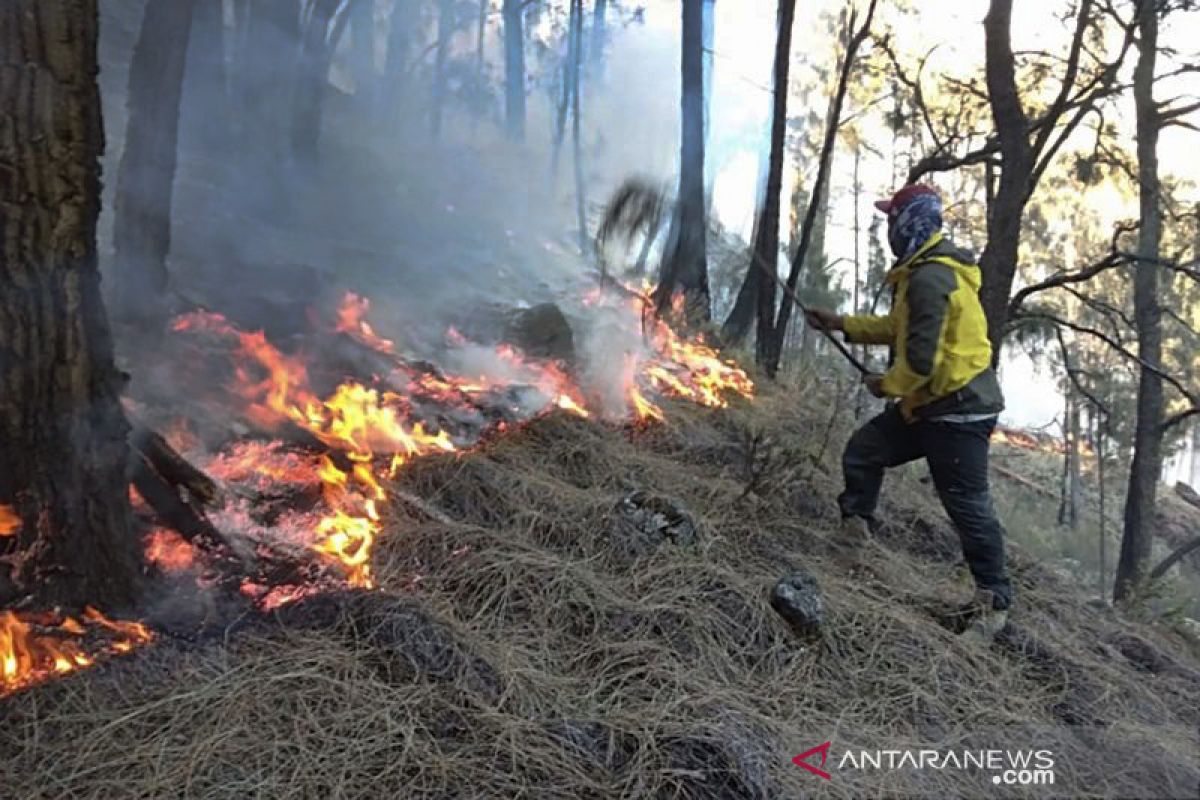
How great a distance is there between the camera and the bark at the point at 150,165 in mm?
5484

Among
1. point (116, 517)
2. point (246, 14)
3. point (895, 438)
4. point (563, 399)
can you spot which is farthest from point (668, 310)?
point (246, 14)

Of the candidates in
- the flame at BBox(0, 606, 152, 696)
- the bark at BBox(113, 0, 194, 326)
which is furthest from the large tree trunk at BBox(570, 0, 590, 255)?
the flame at BBox(0, 606, 152, 696)

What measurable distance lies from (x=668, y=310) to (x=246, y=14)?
932 centimetres

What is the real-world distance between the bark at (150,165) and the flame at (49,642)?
3.17 metres

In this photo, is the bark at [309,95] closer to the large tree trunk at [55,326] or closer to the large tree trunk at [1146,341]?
the large tree trunk at [55,326]

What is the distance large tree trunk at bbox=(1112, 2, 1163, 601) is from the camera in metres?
8.05

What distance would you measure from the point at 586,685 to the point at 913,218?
2562 mm

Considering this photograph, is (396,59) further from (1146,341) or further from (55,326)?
(55,326)

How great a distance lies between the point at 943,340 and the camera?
3539mm

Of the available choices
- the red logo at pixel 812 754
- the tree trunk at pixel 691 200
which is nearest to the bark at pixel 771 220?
the tree trunk at pixel 691 200

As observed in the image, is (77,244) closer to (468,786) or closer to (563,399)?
(468,786)

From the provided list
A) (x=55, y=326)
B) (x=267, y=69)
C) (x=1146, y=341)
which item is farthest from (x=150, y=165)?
(x=1146, y=341)

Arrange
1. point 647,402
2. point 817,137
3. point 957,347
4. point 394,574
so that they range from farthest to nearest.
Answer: point 817,137 < point 647,402 < point 957,347 < point 394,574

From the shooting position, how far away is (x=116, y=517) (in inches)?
112
